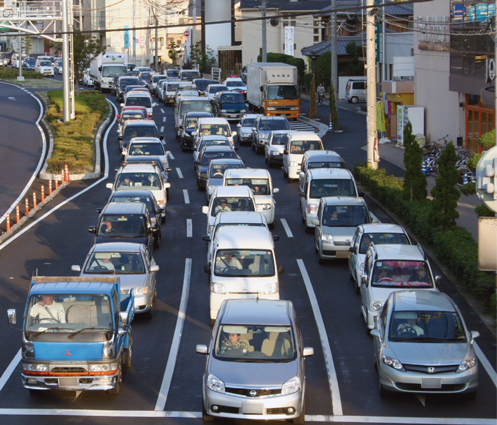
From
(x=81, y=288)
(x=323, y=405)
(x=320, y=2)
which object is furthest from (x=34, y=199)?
(x=320, y=2)

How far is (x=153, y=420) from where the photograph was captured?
11805mm

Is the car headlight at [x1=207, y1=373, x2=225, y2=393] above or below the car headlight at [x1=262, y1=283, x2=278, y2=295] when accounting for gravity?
below

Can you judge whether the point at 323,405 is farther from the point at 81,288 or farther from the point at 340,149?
the point at 340,149

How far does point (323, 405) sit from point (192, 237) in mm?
12931

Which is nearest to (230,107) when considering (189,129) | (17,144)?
(189,129)

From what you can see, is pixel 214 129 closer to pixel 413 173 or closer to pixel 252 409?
pixel 413 173

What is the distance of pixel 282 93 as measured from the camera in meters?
50.3

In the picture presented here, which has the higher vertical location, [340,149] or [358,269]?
[340,149]

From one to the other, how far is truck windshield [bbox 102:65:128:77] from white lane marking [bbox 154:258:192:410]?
52.5 m

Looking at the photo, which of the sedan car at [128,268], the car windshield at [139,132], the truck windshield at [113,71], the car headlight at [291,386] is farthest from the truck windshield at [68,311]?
the truck windshield at [113,71]

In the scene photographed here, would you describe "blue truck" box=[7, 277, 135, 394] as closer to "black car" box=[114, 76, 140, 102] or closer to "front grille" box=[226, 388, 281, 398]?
"front grille" box=[226, 388, 281, 398]

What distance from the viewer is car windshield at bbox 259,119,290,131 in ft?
132

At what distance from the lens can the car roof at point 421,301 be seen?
13438 millimetres

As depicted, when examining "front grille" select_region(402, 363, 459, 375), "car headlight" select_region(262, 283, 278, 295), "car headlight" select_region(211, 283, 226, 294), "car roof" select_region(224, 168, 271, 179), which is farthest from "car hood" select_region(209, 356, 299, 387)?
"car roof" select_region(224, 168, 271, 179)
